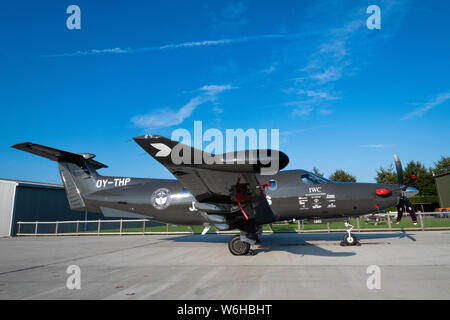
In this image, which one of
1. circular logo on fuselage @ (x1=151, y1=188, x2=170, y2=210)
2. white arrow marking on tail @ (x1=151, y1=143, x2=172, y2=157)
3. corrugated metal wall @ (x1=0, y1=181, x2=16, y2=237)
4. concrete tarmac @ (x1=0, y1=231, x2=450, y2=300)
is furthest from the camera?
corrugated metal wall @ (x1=0, y1=181, x2=16, y2=237)

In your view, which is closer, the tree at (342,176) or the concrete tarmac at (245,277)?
the concrete tarmac at (245,277)

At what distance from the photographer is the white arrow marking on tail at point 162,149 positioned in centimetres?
516

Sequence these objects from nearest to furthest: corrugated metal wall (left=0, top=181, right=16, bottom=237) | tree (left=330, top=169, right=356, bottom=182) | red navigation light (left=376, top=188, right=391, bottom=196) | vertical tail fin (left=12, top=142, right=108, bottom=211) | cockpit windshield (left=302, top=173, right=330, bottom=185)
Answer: red navigation light (left=376, top=188, right=391, bottom=196)
cockpit windshield (left=302, top=173, right=330, bottom=185)
vertical tail fin (left=12, top=142, right=108, bottom=211)
corrugated metal wall (left=0, top=181, right=16, bottom=237)
tree (left=330, top=169, right=356, bottom=182)

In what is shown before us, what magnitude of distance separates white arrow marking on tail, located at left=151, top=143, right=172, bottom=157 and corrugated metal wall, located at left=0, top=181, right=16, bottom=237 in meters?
22.6

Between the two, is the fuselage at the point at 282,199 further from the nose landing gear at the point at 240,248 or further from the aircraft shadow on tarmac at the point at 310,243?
the aircraft shadow on tarmac at the point at 310,243

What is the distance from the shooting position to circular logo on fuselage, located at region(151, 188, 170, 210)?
9812 millimetres

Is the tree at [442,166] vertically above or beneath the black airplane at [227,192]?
above

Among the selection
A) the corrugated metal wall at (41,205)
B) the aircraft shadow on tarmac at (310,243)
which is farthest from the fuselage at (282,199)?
the corrugated metal wall at (41,205)

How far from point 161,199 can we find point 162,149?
5.03m

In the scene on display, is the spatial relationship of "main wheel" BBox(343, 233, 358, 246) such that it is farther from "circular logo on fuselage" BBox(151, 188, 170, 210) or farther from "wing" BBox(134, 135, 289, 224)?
"circular logo on fuselage" BBox(151, 188, 170, 210)

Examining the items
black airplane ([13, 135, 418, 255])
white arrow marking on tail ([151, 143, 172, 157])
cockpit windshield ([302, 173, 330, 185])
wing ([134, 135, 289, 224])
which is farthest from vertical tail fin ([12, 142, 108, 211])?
cockpit windshield ([302, 173, 330, 185])

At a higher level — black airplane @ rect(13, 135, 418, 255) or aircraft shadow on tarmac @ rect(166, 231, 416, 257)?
black airplane @ rect(13, 135, 418, 255)

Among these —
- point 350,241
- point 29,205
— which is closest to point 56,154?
point 350,241

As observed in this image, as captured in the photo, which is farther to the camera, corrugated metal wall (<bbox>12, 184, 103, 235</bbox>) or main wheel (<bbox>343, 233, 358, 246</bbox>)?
corrugated metal wall (<bbox>12, 184, 103, 235</bbox>)
